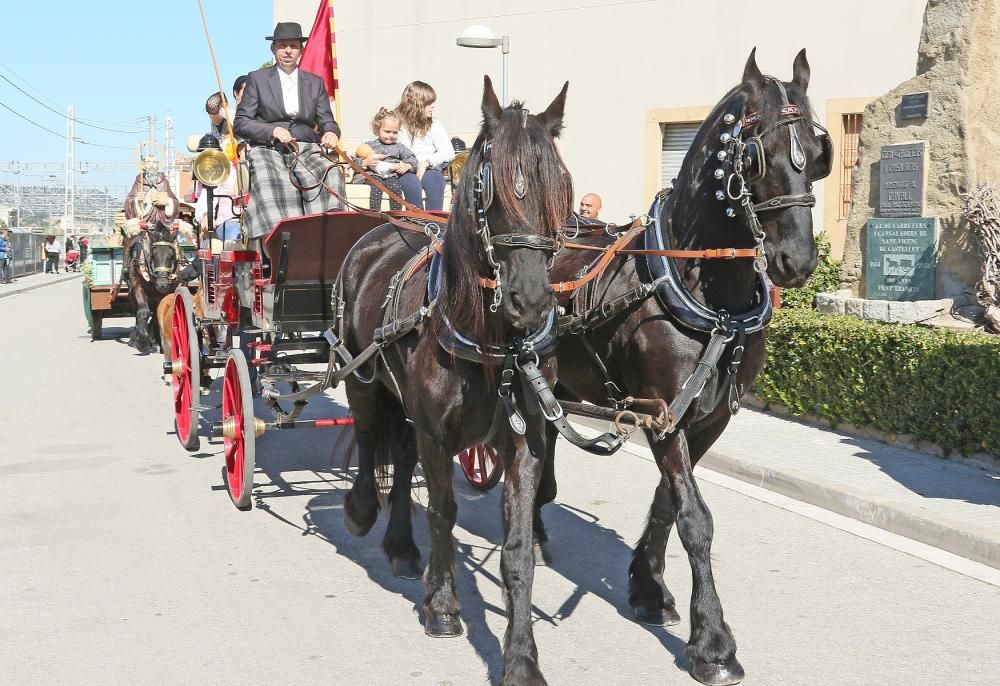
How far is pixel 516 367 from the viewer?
429cm

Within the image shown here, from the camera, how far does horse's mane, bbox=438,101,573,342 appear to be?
12.6ft

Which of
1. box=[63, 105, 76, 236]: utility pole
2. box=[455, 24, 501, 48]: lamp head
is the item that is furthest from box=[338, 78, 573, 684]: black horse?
box=[63, 105, 76, 236]: utility pole

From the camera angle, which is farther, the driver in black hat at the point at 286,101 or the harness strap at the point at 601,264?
the driver in black hat at the point at 286,101

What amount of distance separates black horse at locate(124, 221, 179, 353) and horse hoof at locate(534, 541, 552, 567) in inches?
435

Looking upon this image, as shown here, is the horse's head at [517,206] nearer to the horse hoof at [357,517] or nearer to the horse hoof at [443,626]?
the horse hoof at [443,626]

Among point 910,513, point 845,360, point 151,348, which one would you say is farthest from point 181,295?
point 151,348

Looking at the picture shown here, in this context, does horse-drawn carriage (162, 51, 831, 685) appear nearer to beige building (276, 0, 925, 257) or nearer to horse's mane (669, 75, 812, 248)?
horse's mane (669, 75, 812, 248)

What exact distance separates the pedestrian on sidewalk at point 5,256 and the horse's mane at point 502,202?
36.8m

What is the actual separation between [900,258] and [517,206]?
743 centimetres

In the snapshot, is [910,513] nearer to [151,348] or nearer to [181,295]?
[181,295]

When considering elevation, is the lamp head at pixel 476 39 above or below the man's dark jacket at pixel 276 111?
above

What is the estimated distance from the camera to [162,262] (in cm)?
1573

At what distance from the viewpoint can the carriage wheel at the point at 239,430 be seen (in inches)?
264

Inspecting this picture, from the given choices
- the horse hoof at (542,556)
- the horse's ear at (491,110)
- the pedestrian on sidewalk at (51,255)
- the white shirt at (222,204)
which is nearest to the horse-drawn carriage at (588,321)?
the horse's ear at (491,110)
